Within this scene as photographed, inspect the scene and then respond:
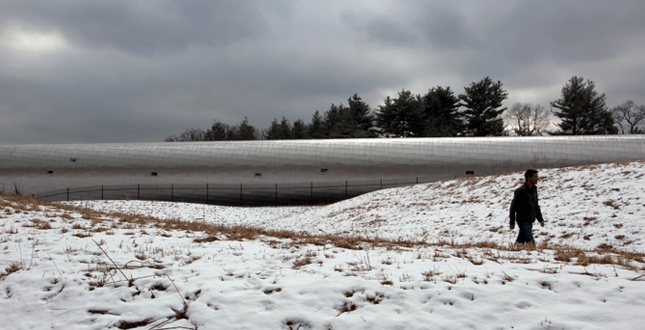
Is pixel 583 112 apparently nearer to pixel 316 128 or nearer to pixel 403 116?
pixel 403 116

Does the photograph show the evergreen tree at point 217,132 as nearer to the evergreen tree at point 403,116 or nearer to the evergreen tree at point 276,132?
the evergreen tree at point 276,132

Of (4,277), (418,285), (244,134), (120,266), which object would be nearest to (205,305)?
(120,266)

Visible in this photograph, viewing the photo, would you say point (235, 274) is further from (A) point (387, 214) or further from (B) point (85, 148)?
(B) point (85, 148)

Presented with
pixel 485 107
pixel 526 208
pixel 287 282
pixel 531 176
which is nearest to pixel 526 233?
pixel 526 208

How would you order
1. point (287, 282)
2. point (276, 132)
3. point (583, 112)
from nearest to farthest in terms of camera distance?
point (287, 282), point (583, 112), point (276, 132)

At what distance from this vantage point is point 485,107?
170 feet

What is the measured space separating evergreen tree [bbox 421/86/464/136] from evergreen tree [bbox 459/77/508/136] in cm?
223

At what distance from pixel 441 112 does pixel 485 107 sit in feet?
21.4

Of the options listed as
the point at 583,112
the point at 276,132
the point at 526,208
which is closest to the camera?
the point at 526,208

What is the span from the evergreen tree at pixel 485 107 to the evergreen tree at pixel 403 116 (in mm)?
6951

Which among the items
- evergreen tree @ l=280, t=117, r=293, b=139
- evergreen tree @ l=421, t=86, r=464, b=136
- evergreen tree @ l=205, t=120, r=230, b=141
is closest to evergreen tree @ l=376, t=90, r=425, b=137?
evergreen tree @ l=421, t=86, r=464, b=136

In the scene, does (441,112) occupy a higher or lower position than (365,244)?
higher

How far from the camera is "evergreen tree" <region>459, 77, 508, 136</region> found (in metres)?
50.9

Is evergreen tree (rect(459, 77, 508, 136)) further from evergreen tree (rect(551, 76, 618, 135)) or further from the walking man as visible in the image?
the walking man
